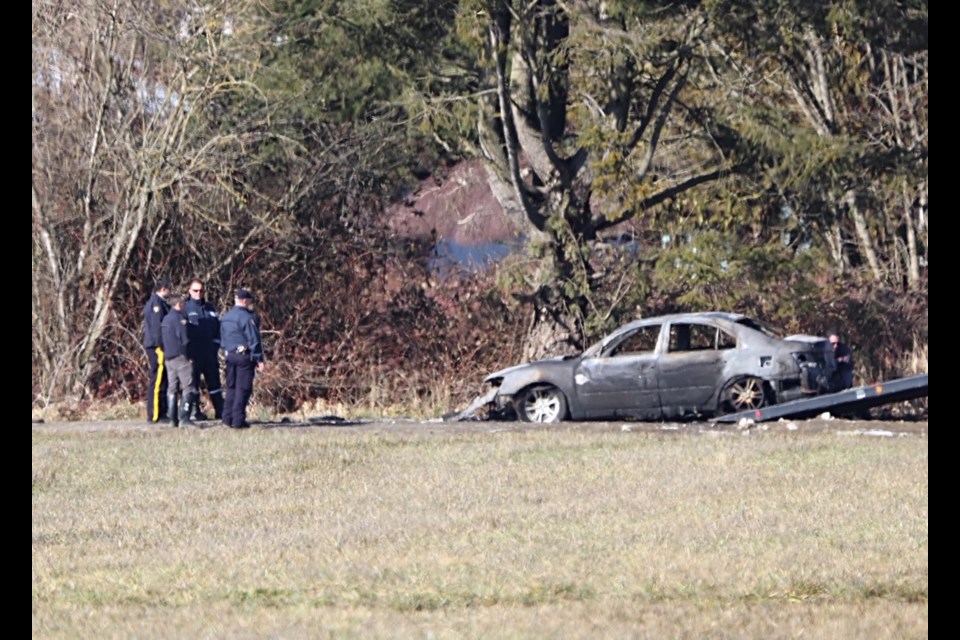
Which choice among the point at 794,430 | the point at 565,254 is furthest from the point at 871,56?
the point at 794,430

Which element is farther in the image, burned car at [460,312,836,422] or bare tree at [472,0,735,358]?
bare tree at [472,0,735,358]

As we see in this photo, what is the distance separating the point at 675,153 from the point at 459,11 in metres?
5.35

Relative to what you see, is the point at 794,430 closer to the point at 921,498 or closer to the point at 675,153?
the point at 921,498

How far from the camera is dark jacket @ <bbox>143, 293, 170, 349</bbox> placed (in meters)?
22.4

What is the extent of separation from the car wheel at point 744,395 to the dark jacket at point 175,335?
682cm

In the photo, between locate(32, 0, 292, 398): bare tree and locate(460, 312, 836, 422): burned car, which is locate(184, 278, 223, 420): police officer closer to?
locate(460, 312, 836, 422): burned car

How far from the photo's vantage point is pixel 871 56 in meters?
33.1

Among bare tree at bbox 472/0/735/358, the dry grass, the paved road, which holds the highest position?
bare tree at bbox 472/0/735/358

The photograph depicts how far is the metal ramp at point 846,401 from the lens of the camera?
21.1 metres

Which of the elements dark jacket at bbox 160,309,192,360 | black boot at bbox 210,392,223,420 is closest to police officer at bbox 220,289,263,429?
dark jacket at bbox 160,309,192,360

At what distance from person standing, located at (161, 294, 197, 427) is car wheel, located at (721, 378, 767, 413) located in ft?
22.2

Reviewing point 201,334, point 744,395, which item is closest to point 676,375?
point 744,395

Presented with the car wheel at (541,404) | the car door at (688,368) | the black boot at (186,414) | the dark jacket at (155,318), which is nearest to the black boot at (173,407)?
the black boot at (186,414)

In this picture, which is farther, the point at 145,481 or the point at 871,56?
the point at 871,56
